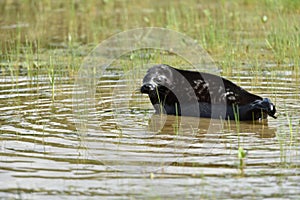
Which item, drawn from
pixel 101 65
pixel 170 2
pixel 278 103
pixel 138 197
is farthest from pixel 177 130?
pixel 170 2

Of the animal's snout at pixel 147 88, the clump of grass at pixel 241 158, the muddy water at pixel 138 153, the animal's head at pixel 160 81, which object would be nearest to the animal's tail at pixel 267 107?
the muddy water at pixel 138 153

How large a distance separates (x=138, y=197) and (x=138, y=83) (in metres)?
4.31

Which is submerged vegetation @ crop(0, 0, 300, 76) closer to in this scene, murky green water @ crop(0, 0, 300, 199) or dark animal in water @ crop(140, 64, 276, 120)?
murky green water @ crop(0, 0, 300, 199)

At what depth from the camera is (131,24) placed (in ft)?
44.8

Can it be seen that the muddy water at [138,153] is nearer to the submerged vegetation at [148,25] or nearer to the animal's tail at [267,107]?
the animal's tail at [267,107]

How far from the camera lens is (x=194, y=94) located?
754 cm

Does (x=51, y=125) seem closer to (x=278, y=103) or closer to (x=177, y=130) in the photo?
(x=177, y=130)

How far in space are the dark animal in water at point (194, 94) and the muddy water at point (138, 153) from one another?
15 cm

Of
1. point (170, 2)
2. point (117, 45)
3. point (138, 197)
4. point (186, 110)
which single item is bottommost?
point (138, 197)

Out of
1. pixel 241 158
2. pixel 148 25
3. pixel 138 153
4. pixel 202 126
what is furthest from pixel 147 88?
pixel 148 25

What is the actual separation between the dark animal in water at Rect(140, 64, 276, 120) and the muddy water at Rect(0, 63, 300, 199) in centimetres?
15

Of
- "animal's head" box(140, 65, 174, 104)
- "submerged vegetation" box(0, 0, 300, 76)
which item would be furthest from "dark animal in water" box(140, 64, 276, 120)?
"submerged vegetation" box(0, 0, 300, 76)

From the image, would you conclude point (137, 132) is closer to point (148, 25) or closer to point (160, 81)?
point (160, 81)

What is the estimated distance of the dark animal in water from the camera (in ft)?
24.4
